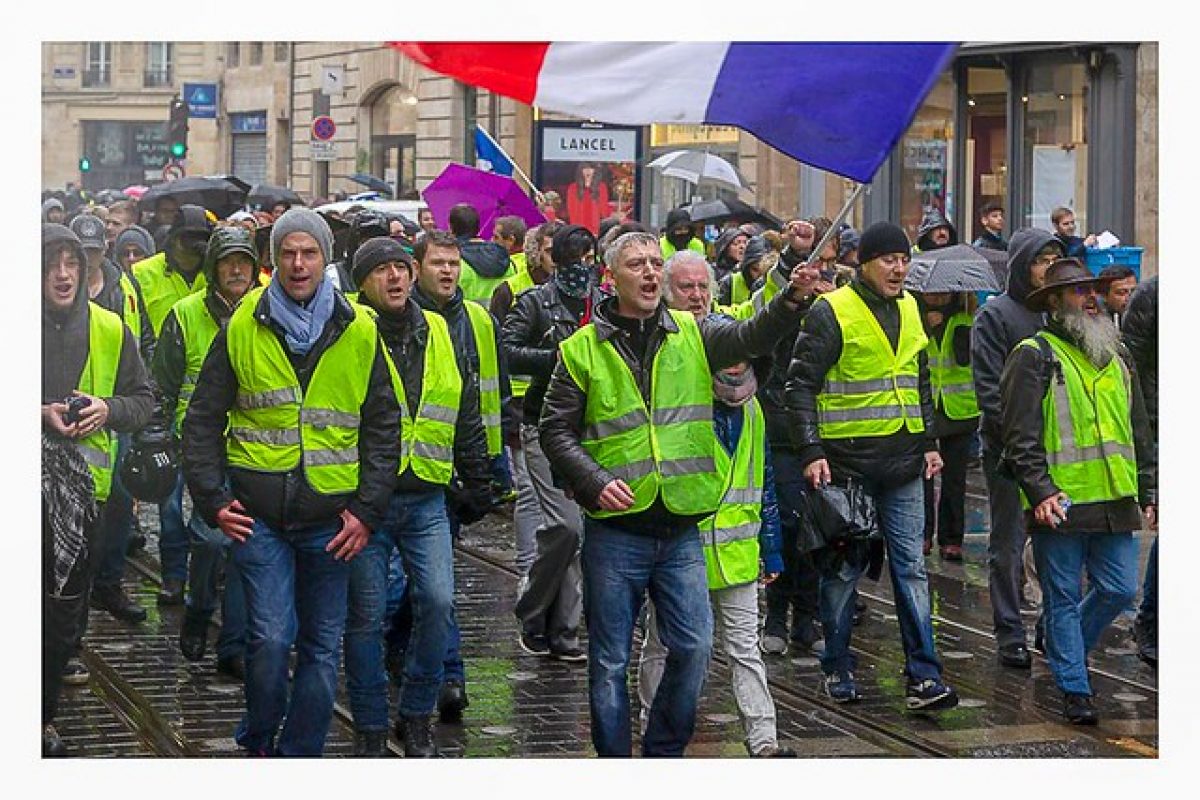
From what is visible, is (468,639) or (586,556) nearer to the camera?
(586,556)

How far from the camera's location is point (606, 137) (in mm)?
20438

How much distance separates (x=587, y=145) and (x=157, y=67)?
53.8 metres

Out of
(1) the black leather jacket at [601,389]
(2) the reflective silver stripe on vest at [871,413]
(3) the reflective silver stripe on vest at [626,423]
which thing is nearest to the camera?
(1) the black leather jacket at [601,389]

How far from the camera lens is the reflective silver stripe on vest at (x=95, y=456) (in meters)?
8.55

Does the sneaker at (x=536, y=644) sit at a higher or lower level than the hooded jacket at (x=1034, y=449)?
lower

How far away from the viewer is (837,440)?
9.66 metres

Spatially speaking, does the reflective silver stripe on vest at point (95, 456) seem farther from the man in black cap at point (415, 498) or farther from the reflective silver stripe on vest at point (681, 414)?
the reflective silver stripe on vest at point (681, 414)

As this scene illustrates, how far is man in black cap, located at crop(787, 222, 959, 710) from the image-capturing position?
9.56 meters

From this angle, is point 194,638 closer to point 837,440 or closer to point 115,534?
Result: point 115,534

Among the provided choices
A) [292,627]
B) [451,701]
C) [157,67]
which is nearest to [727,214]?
[451,701]

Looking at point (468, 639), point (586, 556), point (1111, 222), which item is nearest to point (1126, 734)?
point (586, 556)

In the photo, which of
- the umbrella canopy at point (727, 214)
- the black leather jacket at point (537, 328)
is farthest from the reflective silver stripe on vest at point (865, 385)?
the umbrella canopy at point (727, 214)
